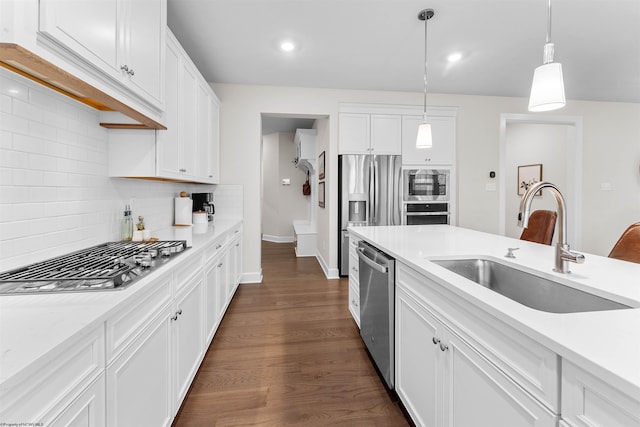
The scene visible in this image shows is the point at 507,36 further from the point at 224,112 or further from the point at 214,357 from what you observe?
the point at 214,357

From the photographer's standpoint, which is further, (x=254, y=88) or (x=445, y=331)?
(x=254, y=88)

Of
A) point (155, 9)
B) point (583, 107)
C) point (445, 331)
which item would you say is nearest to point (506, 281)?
point (445, 331)

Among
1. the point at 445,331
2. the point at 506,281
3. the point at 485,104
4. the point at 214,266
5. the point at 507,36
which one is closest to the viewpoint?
the point at 445,331

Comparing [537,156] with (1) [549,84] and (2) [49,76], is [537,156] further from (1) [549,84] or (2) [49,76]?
(2) [49,76]

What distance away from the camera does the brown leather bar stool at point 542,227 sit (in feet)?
7.37

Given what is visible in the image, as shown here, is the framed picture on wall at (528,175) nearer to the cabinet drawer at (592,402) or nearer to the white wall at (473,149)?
the white wall at (473,149)

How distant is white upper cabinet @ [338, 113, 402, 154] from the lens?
391 cm

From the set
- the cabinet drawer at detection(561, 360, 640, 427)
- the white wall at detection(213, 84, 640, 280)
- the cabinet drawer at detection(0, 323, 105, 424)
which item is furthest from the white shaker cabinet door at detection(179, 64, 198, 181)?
the cabinet drawer at detection(561, 360, 640, 427)

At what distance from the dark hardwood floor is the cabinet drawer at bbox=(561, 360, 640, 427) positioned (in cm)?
112

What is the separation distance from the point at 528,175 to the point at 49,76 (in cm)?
691

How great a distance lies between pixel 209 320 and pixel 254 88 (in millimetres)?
2978

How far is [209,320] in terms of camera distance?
2057mm

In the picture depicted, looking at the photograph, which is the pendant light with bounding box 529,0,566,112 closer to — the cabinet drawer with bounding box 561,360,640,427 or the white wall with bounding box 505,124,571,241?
the cabinet drawer with bounding box 561,360,640,427

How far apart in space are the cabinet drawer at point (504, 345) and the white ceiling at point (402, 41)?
227 centimetres
